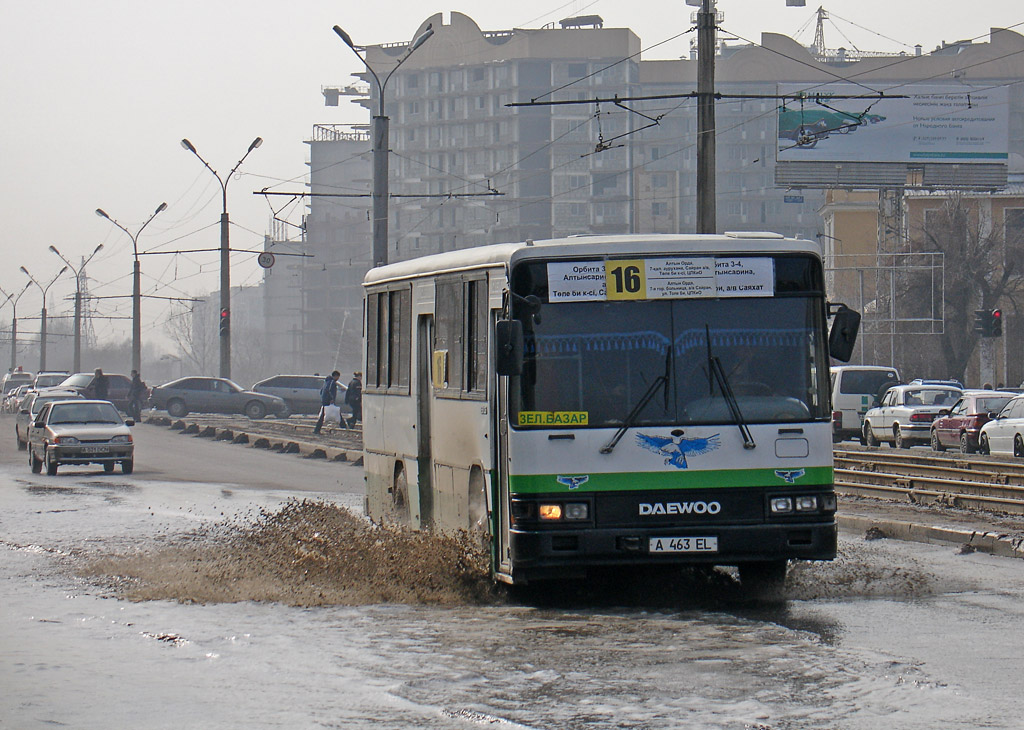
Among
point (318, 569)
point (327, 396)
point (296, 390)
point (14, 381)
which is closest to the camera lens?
point (318, 569)

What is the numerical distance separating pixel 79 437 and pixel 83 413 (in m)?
1.36

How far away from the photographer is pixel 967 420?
100 ft

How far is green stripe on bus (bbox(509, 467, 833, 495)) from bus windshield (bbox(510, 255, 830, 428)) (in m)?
0.33

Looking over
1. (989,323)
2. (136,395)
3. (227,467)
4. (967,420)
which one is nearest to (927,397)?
(967,420)

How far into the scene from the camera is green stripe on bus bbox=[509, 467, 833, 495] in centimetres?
935

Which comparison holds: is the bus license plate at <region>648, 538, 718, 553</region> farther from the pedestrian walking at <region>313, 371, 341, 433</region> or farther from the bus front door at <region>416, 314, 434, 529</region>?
the pedestrian walking at <region>313, 371, 341, 433</region>

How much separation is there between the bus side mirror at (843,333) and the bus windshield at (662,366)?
0.16 meters

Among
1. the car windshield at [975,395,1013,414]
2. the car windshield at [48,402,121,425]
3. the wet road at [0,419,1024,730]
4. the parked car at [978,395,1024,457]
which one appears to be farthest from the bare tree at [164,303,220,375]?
the wet road at [0,419,1024,730]

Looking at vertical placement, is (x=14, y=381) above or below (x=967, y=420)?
above

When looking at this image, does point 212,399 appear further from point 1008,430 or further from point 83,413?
point 1008,430

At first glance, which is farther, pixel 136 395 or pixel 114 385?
pixel 114 385

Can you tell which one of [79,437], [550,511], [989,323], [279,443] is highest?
[989,323]

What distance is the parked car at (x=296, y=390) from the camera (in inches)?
2292

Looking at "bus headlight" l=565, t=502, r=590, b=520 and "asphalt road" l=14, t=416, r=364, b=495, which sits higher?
"bus headlight" l=565, t=502, r=590, b=520
